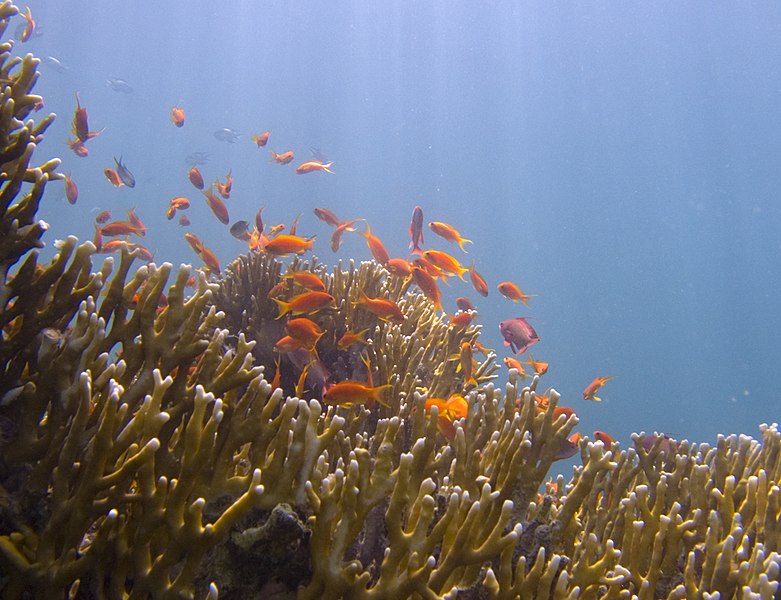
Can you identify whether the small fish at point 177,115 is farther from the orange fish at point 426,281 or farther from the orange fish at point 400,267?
the orange fish at point 426,281

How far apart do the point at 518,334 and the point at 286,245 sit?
2728 mm

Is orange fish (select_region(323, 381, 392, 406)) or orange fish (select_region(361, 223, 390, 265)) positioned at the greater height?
orange fish (select_region(361, 223, 390, 265))

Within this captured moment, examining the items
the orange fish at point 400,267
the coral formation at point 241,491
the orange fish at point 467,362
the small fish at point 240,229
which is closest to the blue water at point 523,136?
the small fish at point 240,229

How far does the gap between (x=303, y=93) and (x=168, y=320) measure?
102m

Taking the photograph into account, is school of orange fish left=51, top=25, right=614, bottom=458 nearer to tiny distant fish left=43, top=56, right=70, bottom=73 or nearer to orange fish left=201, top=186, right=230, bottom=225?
orange fish left=201, top=186, right=230, bottom=225

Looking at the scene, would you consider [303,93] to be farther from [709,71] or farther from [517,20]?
[709,71]

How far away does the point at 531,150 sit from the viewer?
10069 centimetres

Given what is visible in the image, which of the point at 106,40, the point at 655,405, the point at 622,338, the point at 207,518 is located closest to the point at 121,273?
the point at 207,518

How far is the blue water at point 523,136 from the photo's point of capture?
81.8 meters

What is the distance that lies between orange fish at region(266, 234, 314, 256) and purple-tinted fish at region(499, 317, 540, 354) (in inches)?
92.4

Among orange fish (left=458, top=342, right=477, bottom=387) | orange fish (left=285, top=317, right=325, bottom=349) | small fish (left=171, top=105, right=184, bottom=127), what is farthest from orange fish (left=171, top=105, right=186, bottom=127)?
orange fish (left=458, top=342, right=477, bottom=387)

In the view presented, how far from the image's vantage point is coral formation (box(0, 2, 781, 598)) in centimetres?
176

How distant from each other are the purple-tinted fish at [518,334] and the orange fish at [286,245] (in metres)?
2.35

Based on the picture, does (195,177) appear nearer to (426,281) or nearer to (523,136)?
(426,281)
